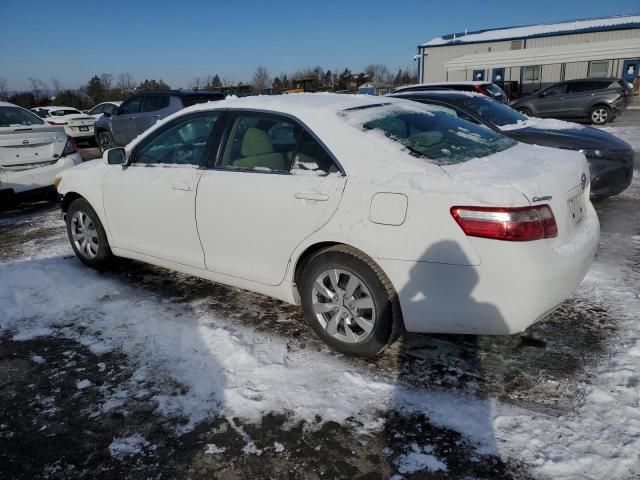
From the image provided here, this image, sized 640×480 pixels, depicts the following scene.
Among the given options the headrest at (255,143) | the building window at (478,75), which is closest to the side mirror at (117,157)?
the headrest at (255,143)

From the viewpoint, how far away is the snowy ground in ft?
7.61

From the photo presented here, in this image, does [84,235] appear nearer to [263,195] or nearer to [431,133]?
[263,195]

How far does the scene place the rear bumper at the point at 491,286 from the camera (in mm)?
2518

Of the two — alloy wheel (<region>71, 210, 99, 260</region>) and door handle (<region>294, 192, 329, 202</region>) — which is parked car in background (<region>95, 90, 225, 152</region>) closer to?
alloy wheel (<region>71, 210, 99, 260</region>)

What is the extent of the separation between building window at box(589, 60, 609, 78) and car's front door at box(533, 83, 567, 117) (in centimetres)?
2109

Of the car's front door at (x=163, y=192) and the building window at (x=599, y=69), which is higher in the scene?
the building window at (x=599, y=69)

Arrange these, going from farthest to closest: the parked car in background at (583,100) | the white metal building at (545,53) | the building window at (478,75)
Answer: the building window at (478,75) < the white metal building at (545,53) < the parked car in background at (583,100)

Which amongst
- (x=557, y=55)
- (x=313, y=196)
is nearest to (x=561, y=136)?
(x=313, y=196)

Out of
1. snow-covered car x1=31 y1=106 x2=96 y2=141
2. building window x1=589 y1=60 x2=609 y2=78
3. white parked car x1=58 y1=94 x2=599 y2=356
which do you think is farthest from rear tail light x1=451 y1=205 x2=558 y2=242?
building window x1=589 y1=60 x2=609 y2=78

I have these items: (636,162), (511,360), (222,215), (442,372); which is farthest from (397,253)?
(636,162)

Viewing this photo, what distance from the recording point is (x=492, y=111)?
669 centimetres

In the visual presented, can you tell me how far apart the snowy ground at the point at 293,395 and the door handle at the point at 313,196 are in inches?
40.0

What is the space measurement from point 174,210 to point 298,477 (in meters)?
2.30

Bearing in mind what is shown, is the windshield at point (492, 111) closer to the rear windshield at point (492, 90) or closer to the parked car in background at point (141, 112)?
the parked car in background at point (141, 112)
